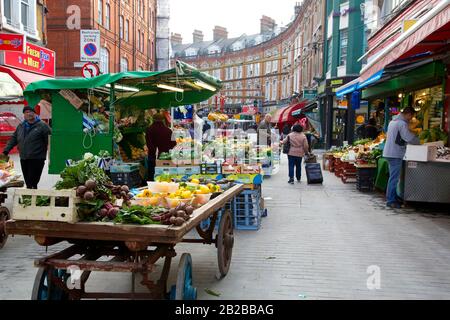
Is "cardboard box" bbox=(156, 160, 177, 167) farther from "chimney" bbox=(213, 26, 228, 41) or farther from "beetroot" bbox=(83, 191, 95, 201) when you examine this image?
"chimney" bbox=(213, 26, 228, 41)

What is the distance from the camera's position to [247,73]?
57.9 meters

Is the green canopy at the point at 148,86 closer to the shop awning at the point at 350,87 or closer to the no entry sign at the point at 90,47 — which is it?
the no entry sign at the point at 90,47

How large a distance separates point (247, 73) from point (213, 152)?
50359mm

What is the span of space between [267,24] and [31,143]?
57433mm

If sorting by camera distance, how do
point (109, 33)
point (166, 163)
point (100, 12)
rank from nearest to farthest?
point (166, 163) → point (100, 12) → point (109, 33)

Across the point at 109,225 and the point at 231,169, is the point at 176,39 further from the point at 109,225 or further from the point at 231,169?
the point at 109,225

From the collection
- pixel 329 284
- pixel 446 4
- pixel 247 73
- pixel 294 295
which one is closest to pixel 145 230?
pixel 294 295

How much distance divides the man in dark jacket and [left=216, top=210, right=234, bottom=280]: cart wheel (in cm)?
414

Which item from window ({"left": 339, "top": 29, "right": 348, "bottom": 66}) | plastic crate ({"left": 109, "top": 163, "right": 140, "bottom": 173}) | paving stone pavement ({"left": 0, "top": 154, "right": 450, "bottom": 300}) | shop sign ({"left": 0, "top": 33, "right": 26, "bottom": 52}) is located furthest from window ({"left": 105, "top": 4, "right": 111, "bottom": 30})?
paving stone pavement ({"left": 0, "top": 154, "right": 450, "bottom": 300})

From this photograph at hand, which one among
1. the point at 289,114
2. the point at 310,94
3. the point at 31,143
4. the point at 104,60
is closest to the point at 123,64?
the point at 104,60

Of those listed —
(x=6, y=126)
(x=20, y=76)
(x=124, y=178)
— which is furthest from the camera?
(x=6, y=126)

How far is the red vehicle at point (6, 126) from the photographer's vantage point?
19703 millimetres

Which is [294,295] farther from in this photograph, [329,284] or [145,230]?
[145,230]

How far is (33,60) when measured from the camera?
15922mm
